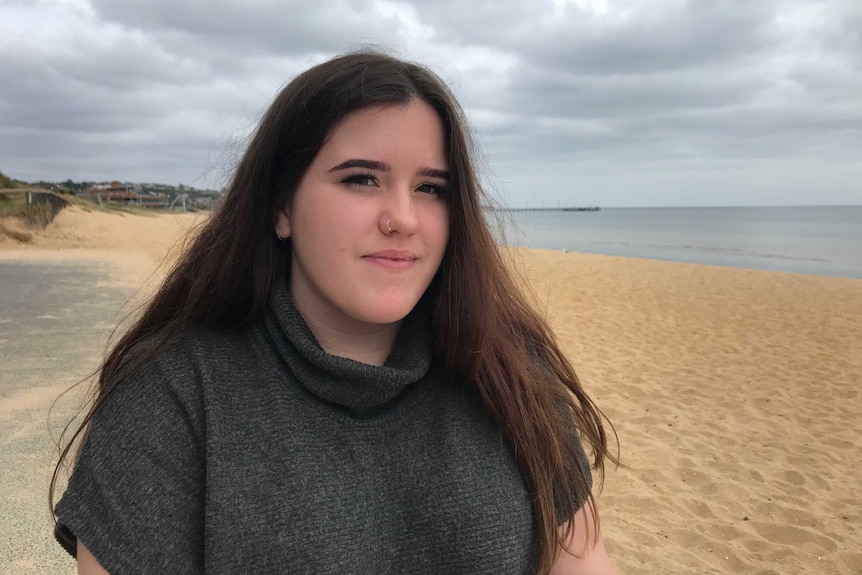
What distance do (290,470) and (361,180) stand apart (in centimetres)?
60

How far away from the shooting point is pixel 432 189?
55.1 inches

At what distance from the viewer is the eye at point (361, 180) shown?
128 cm

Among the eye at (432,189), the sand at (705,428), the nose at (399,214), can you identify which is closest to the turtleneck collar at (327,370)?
the nose at (399,214)

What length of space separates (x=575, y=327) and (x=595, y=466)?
788 centimetres

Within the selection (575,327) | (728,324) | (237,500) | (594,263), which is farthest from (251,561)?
(594,263)

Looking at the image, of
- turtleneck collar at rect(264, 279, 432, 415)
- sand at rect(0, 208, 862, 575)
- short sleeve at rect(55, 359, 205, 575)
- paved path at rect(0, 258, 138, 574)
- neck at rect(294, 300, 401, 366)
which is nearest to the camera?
short sleeve at rect(55, 359, 205, 575)

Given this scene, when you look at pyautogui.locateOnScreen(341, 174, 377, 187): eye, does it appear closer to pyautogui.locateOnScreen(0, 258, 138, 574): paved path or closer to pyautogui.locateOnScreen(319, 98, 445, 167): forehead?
pyautogui.locateOnScreen(319, 98, 445, 167): forehead

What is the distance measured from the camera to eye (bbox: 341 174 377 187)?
128 centimetres

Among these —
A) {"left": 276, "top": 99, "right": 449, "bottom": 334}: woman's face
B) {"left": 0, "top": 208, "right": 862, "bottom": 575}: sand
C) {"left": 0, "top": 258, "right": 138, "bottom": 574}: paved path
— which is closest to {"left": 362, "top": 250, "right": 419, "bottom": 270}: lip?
{"left": 276, "top": 99, "right": 449, "bottom": 334}: woman's face

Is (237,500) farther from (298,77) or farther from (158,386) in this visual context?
(298,77)

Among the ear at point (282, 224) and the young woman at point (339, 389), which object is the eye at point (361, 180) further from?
the ear at point (282, 224)

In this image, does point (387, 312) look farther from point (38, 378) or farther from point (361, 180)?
point (38, 378)

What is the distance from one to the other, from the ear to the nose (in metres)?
0.26

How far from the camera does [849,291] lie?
576 inches
